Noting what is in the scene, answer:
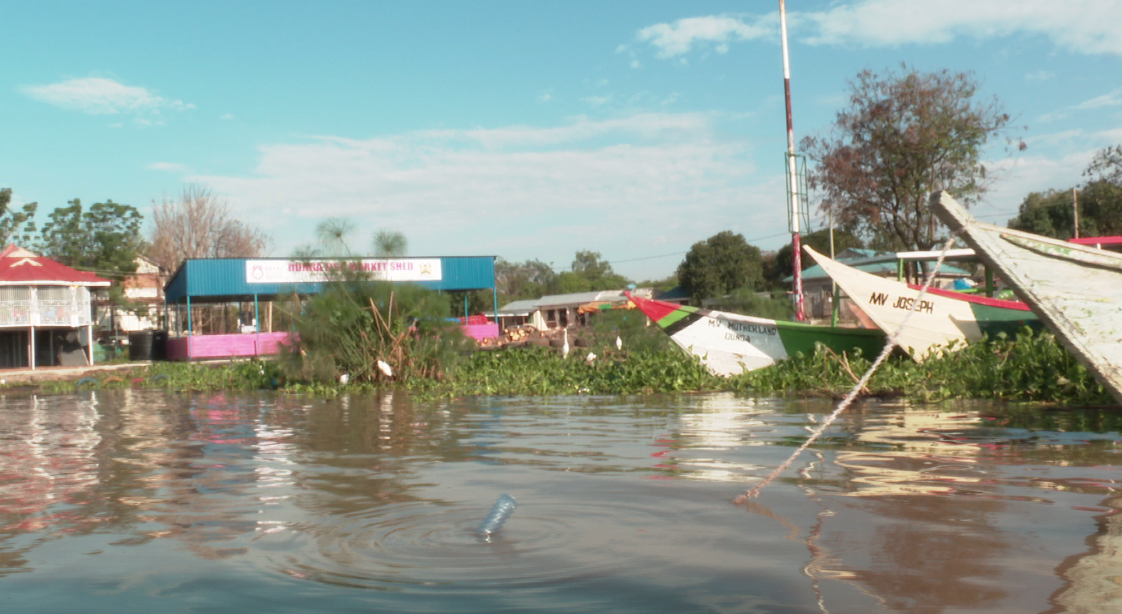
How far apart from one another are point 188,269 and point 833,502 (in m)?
28.4

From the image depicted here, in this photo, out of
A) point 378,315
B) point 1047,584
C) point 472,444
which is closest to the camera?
point 1047,584

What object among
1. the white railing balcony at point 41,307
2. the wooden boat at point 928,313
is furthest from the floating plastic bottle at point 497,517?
the white railing balcony at point 41,307

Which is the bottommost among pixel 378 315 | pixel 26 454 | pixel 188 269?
pixel 26 454

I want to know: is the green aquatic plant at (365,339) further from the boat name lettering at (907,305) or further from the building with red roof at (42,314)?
the building with red roof at (42,314)

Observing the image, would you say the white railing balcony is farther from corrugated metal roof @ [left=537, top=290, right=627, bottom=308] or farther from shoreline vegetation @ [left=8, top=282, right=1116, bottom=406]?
corrugated metal roof @ [left=537, top=290, right=627, bottom=308]

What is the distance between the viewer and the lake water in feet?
11.1

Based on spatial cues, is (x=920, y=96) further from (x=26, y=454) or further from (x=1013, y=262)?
(x=26, y=454)

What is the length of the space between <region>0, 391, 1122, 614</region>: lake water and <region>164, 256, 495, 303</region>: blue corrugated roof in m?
21.3

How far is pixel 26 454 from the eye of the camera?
8.01m

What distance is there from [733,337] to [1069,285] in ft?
24.3

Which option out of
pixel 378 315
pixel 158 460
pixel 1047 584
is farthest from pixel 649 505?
pixel 378 315

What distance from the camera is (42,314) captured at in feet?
99.9

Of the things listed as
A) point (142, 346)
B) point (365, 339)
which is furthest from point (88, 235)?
→ point (365, 339)

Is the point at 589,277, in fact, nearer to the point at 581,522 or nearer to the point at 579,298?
the point at 579,298
